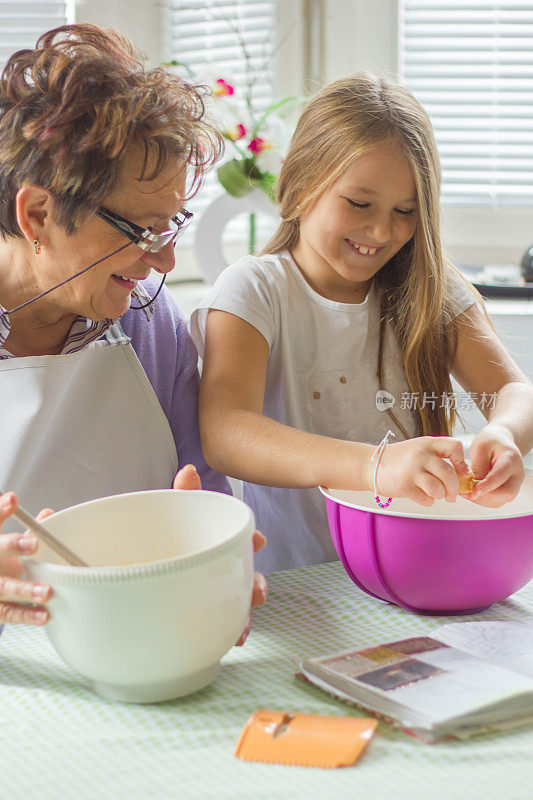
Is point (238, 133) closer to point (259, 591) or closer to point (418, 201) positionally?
point (418, 201)

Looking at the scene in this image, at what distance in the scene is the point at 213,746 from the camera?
69cm

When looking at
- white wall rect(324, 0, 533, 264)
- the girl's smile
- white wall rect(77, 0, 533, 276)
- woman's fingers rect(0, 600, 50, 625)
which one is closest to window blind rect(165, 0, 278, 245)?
white wall rect(77, 0, 533, 276)

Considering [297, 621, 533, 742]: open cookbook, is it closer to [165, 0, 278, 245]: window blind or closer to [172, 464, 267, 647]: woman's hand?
[172, 464, 267, 647]: woman's hand

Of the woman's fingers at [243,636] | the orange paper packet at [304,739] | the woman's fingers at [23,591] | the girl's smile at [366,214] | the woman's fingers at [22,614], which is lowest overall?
the woman's fingers at [243,636]

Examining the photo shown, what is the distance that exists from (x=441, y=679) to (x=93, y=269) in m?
0.64

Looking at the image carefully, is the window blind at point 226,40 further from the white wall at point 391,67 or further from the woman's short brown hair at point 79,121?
the woman's short brown hair at point 79,121

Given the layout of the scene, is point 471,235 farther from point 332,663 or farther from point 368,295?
point 332,663

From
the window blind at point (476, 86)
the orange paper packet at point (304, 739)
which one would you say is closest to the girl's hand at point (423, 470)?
the orange paper packet at point (304, 739)

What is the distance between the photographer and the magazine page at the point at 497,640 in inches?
31.0

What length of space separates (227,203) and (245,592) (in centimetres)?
152

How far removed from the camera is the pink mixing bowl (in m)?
0.87

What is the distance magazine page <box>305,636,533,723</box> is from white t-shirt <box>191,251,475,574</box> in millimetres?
602

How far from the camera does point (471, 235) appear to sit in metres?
2.70

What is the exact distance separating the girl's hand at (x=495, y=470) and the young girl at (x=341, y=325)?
0.32 ft
